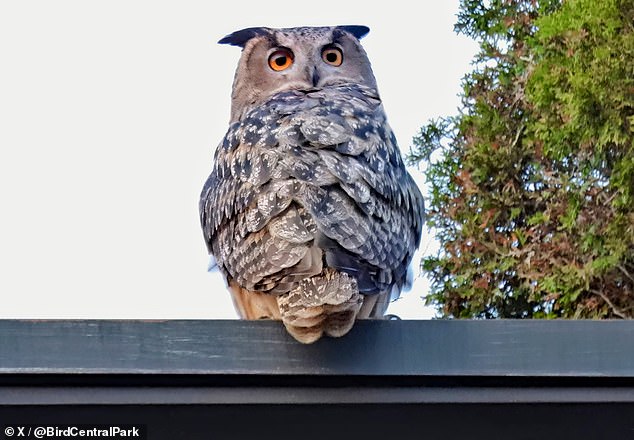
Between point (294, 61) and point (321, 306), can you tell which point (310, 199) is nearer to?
point (321, 306)

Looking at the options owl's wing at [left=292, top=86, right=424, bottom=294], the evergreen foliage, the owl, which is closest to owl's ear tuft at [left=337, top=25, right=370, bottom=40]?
the owl

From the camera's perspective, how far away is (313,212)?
1.89m

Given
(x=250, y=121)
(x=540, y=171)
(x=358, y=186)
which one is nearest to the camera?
(x=358, y=186)

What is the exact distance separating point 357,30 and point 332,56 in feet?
0.57

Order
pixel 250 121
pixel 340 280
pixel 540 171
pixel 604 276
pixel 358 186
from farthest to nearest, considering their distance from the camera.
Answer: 1. pixel 540 171
2. pixel 604 276
3. pixel 250 121
4. pixel 358 186
5. pixel 340 280

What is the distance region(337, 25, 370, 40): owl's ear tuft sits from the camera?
328 centimetres

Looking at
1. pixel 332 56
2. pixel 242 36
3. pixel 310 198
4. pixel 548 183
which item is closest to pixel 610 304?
pixel 548 183

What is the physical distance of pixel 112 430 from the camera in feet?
5.84

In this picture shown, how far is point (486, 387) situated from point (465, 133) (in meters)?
4.26

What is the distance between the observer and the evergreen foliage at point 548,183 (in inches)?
216

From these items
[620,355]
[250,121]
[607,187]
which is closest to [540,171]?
[607,187]

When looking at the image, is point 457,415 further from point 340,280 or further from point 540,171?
point 540,171

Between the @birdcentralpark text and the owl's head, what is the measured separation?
1.45 meters

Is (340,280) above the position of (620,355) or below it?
above
